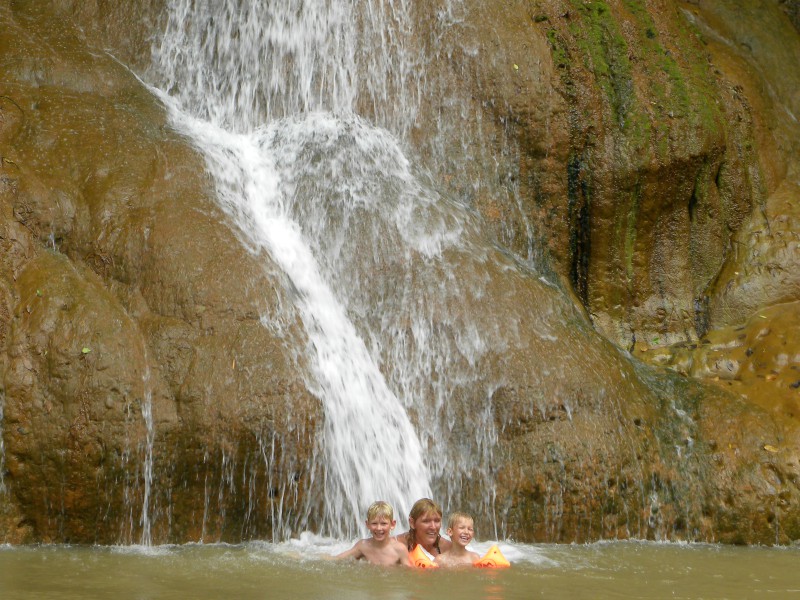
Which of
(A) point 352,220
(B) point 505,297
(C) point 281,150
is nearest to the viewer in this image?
(B) point 505,297

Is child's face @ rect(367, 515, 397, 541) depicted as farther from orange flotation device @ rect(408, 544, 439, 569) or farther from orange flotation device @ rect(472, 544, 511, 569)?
orange flotation device @ rect(472, 544, 511, 569)

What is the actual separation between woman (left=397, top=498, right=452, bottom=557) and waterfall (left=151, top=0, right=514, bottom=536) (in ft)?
2.85

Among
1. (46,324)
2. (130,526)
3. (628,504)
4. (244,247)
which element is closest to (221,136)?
(244,247)

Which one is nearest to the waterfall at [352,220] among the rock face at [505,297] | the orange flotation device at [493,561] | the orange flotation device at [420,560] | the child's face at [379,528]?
the rock face at [505,297]

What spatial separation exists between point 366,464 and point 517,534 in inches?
50.3

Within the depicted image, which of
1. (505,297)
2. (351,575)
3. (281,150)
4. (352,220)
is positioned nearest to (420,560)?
(351,575)

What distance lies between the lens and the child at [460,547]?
7.01 metres

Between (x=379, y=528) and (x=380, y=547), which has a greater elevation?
(x=379, y=528)

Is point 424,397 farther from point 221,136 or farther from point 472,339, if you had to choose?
point 221,136

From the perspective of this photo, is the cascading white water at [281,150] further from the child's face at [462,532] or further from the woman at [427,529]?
the child's face at [462,532]

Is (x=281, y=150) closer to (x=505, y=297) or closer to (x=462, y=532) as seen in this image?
(x=505, y=297)

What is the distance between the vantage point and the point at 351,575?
6422 mm

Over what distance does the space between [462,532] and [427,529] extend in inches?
9.1

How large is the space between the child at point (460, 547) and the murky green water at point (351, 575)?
313 mm
